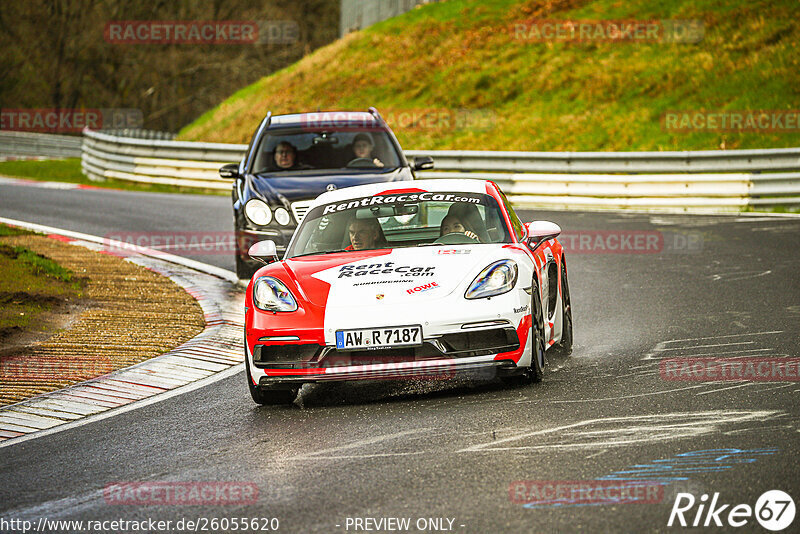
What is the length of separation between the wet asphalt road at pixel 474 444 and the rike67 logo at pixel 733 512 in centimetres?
4

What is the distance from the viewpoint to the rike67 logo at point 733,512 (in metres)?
4.50

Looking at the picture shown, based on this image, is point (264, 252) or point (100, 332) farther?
point (100, 332)

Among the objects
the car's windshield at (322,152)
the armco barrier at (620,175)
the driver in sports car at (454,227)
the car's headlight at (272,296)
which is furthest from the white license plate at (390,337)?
the armco barrier at (620,175)

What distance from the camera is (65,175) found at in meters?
30.4

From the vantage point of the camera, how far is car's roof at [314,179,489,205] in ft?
27.7

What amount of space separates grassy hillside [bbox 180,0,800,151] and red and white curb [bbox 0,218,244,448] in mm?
15641

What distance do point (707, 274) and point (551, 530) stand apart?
8.27 m

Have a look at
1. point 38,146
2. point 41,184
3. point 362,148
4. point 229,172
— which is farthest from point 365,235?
point 38,146

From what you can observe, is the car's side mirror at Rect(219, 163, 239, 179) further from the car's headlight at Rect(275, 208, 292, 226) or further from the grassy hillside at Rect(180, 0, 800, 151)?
the grassy hillside at Rect(180, 0, 800, 151)

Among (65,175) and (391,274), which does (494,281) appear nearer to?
(391,274)

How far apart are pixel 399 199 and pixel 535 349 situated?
178cm

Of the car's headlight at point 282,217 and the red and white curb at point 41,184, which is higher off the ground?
the car's headlight at point 282,217

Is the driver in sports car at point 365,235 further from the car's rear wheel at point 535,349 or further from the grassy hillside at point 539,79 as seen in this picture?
the grassy hillside at point 539,79

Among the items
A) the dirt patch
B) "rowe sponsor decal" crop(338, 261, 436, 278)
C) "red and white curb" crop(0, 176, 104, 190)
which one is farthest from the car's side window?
"red and white curb" crop(0, 176, 104, 190)
